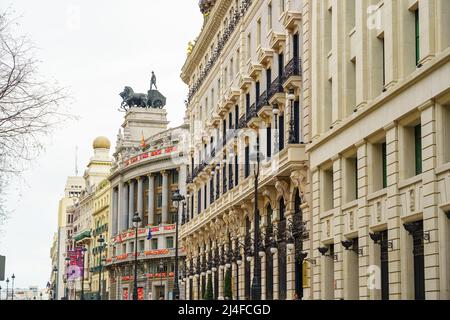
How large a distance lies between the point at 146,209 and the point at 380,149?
94653 millimetres

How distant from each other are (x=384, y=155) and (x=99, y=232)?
118 meters

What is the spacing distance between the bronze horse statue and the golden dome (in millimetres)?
31233

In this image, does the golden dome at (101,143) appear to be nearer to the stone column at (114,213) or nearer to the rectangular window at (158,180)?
the stone column at (114,213)

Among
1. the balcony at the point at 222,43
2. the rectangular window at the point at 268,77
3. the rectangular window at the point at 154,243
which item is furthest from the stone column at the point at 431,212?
the rectangular window at the point at 154,243

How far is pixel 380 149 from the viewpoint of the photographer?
3275 cm

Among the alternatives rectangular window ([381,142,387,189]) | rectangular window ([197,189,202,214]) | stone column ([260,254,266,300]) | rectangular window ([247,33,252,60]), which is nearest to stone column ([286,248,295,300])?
stone column ([260,254,266,300])

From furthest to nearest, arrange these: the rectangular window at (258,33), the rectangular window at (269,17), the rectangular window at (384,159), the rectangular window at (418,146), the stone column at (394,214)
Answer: the rectangular window at (258,33)
the rectangular window at (269,17)
the rectangular window at (384,159)
the stone column at (394,214)
the rectangular window at (418,146)

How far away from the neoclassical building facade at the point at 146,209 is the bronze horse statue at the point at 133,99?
17.7 feet

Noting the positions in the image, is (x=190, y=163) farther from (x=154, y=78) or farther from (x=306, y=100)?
A: (x=154, y=78)

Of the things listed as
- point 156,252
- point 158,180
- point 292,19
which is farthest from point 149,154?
point 292,19

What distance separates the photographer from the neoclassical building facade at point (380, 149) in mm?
26781

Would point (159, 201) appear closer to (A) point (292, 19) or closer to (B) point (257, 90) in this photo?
(B) point (257, 90)

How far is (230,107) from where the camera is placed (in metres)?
60.3
